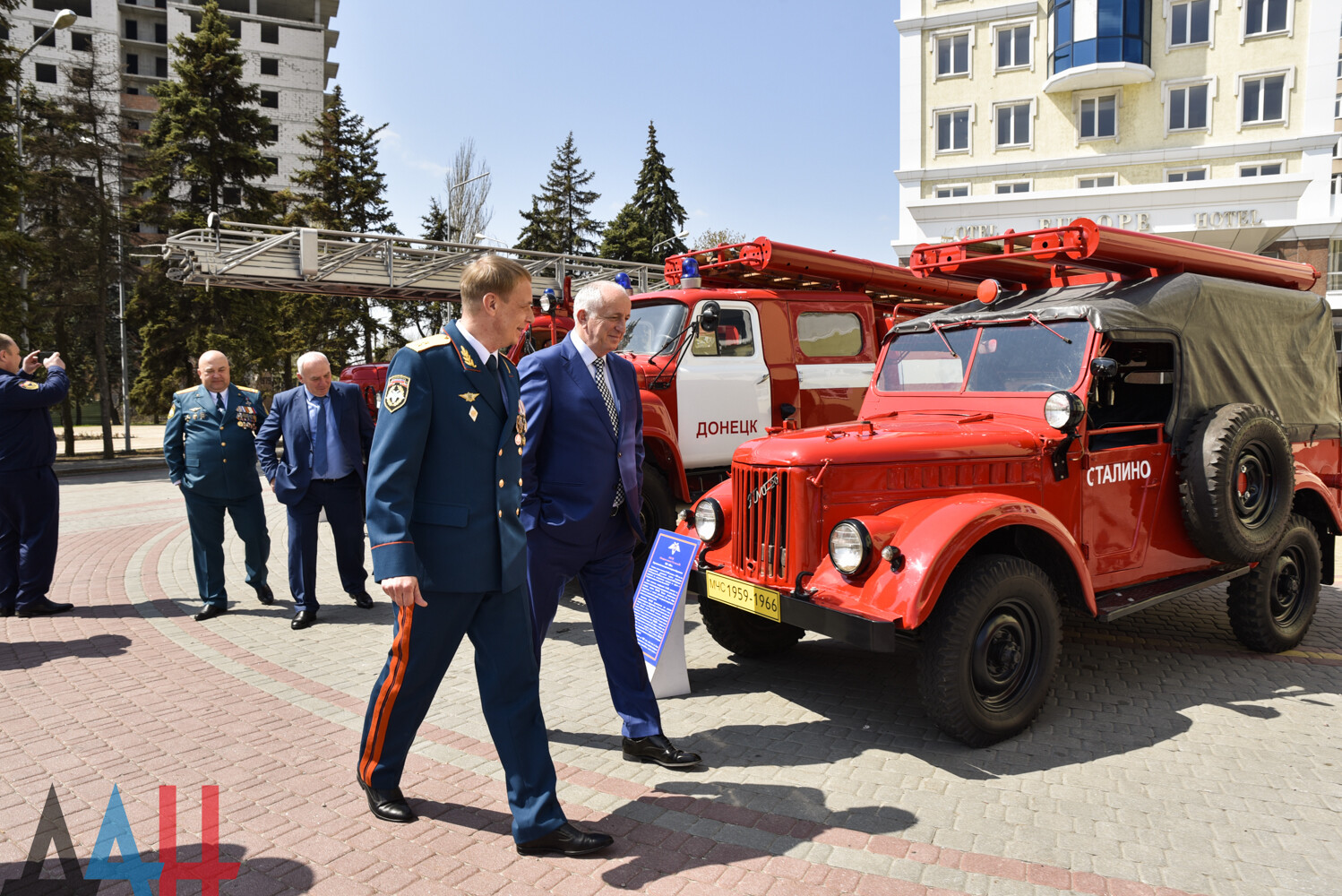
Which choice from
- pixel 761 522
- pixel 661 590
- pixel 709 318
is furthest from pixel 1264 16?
pixel 661 590

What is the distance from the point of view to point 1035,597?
4234mm

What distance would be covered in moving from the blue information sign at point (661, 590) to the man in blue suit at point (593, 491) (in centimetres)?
51

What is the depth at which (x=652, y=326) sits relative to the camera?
24.5 feet

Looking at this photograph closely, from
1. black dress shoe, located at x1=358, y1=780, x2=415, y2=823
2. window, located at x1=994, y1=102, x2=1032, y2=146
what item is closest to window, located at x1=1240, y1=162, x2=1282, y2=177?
window, located at x1=994, y1=102, x2=1032, y2=146

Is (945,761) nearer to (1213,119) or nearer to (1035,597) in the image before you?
(1035,597)

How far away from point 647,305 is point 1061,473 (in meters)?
4.04

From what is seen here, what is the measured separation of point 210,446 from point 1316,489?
7.97 meters

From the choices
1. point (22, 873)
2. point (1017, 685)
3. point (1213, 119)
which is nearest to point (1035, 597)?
point (1017, 685)

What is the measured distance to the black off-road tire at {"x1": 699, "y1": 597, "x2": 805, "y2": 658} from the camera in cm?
529

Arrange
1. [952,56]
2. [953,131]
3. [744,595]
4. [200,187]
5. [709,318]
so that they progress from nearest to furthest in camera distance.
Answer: [744,595] → [709,318] → [200,187] → [953,131] → [952,56]

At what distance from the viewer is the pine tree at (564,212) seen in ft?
135

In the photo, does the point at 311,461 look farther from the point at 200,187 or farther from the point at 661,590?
the point at 200,187

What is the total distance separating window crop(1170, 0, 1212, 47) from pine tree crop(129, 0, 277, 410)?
29874mm

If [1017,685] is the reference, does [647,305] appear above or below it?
above
